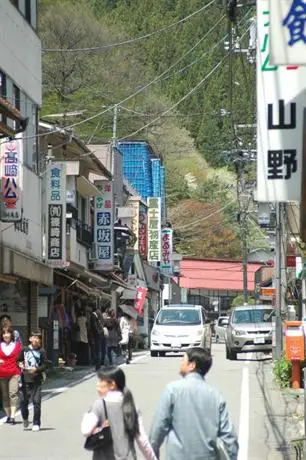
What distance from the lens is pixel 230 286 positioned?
284 ft

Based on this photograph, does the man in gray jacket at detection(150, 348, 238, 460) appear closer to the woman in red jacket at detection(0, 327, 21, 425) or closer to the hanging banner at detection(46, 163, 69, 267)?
the woman in red jacket at detection(0, 327, 21, 425)

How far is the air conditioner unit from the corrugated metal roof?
40753 millimetres

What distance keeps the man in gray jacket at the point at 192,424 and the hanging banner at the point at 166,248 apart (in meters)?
56.4

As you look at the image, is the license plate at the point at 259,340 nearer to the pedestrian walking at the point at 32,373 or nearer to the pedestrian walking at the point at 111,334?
the pedestrian walking at the point at 111,334

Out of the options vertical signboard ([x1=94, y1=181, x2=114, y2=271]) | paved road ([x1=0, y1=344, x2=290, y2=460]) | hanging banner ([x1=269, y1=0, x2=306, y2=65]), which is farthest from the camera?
vertical signboard ([x1=94, y1=181, x2=114, y2=271])

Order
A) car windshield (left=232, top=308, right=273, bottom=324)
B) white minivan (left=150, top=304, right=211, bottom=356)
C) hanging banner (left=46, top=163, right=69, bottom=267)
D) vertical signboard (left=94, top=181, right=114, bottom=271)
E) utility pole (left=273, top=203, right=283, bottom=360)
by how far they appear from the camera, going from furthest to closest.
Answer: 1. vertical signboard (left=94, top=181, right=114, bottom=271)
2. car windshield (left=232, top=308, right=273, bottom=324)
3. white minivan (left=150, top=304, right=211, bottom=356)
4. hanging banner (left=46, top=163, right=69, bottom=267)
5. utility pole (left=273, top=203, right=283, bottom=360)

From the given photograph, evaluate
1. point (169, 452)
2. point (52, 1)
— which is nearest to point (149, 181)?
point (52, 1)

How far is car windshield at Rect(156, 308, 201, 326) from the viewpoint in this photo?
36.2 meters

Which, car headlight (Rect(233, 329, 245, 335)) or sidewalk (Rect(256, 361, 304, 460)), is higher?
car headlight (Rect(233, 329, 245, 335))

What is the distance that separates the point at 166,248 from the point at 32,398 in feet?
163

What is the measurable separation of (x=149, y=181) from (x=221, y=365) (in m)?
38.0

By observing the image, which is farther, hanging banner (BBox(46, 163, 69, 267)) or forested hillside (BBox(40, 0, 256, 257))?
forested hillside (BBox(40, 0, 256, 257))

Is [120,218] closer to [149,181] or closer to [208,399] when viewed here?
[149,181]

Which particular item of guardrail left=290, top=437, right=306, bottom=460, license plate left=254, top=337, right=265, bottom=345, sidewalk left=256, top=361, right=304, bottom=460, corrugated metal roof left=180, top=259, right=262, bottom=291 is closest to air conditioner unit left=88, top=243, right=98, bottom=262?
license plate left=254, top=337, right=265, bottom=345
